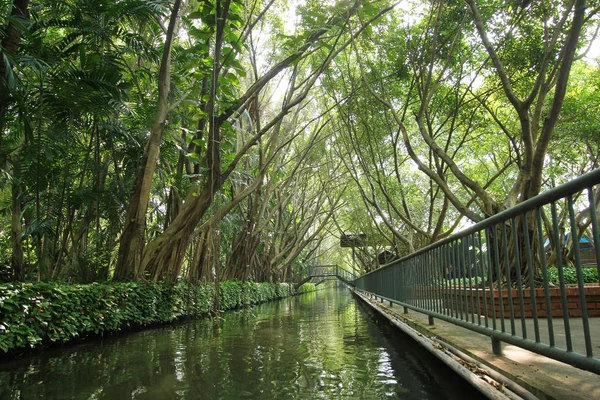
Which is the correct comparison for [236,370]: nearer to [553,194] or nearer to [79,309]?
[79,309]

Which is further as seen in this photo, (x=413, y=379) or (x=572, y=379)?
(x=413, y=379)

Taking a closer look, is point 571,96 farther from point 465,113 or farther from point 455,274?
point 455,274

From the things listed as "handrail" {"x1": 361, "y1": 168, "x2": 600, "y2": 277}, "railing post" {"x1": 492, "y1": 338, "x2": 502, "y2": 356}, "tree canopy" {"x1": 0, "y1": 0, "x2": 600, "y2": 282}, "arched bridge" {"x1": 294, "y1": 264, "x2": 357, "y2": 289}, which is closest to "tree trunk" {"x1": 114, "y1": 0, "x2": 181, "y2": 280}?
"tree canopy" {"x1": 0, "y1": 0, "x2": 600, "y2": 282}

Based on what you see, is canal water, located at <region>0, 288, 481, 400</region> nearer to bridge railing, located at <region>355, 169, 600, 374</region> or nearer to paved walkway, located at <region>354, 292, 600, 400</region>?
paved walkway, located at <region>354, 292, 600, 400</region>

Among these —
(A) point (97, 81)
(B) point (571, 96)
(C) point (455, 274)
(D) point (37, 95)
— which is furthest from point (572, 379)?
(B) point (571, 96)

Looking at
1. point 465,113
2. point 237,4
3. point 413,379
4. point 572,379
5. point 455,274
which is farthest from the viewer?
point 465,113

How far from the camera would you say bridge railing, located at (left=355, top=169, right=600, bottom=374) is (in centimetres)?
199

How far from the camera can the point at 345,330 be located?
7.27 meters

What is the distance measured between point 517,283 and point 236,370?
8.28ft

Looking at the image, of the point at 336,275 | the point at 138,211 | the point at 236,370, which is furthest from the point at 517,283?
the point at 336,275

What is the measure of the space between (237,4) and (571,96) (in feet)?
31.2

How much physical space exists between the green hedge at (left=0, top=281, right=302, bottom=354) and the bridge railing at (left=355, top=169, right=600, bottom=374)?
442 centimetres

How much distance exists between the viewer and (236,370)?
12.8 feet

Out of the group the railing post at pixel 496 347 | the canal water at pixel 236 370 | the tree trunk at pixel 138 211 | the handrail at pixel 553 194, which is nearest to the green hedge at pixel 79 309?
the canal water at pixel 236 370
